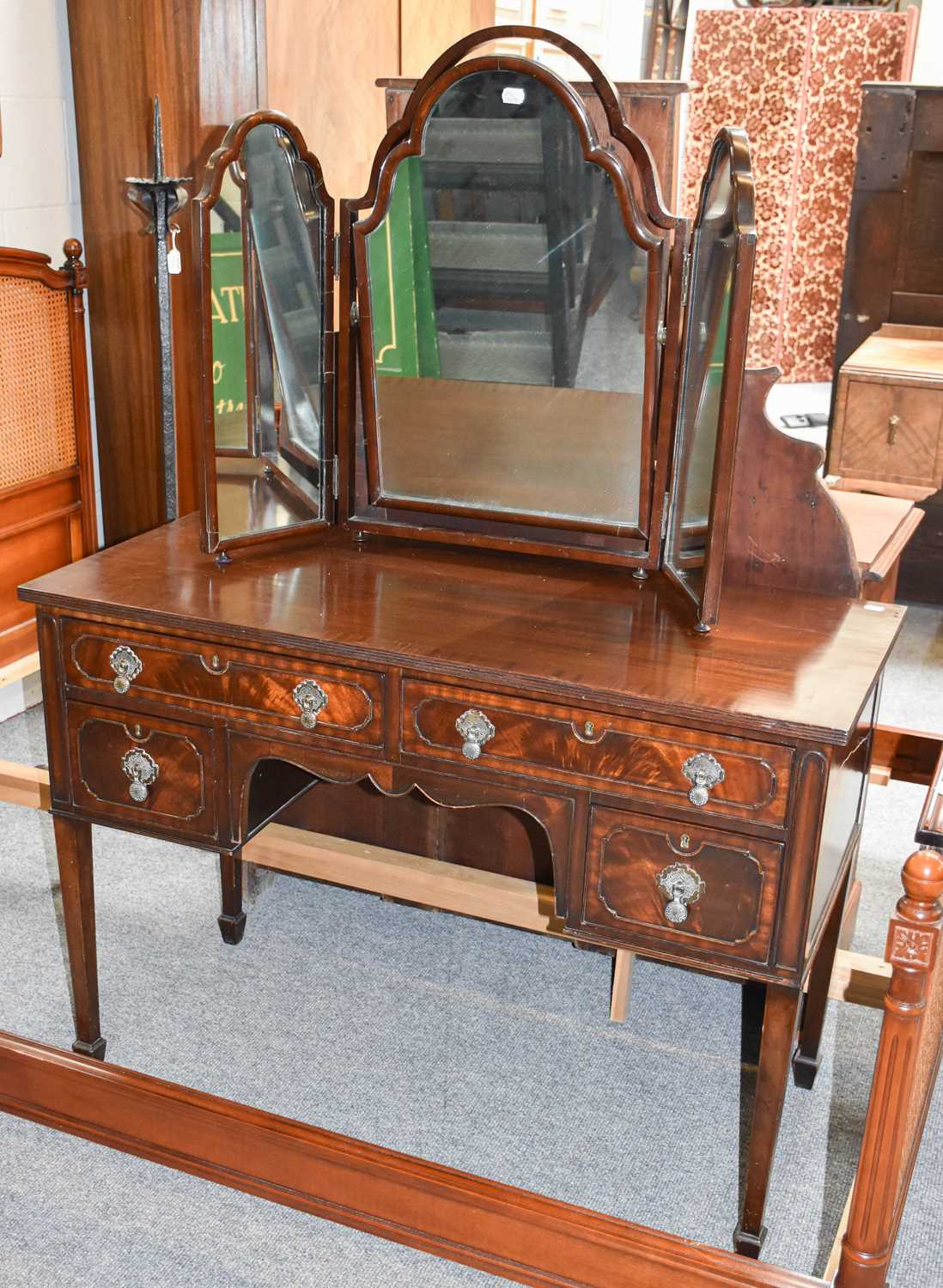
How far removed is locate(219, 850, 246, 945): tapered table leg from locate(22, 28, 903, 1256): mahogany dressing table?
427 mm

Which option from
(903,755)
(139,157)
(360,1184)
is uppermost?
(139,157)

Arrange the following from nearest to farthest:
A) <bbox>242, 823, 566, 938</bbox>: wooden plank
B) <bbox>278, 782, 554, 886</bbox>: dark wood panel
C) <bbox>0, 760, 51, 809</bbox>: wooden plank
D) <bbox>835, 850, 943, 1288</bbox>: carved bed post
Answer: <bbox>835, 850, 943, 1288</bbox>: carved bed post → <bbox>242, 823, 566, 938</bbox>: wooden plank → <bbox>278, 782, 554, 886</bbox>: dark wood panel → <bbox>0, 760, 51, 809</bbox>: wooden plank

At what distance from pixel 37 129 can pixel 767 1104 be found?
2.86 m

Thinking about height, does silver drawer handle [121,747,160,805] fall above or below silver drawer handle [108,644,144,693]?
below

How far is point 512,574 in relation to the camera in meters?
1.99

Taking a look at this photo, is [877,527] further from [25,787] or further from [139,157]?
[139,157]

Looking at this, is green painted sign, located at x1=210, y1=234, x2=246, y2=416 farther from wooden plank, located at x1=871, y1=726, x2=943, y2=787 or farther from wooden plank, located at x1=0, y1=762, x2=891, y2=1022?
wooden plank, located at x1=871, y1=726, x2=943, y2=787

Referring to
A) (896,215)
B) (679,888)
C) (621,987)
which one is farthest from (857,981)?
(896,215)

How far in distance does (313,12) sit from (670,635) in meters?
2.69

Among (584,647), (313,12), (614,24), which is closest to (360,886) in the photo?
(584,647)

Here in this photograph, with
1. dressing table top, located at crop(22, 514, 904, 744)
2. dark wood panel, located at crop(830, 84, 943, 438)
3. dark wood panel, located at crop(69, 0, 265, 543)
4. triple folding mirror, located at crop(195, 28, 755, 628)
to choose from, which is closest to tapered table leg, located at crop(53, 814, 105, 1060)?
dressing table top, located at crop(22, 514, 904, 744)

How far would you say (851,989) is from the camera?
7.19 ft

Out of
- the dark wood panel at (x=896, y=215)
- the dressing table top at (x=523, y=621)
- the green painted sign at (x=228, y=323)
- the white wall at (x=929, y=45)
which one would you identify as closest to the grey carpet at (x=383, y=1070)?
the dressing table top at (x=523, y=621)

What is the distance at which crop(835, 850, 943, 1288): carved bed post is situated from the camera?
1.29 meters
